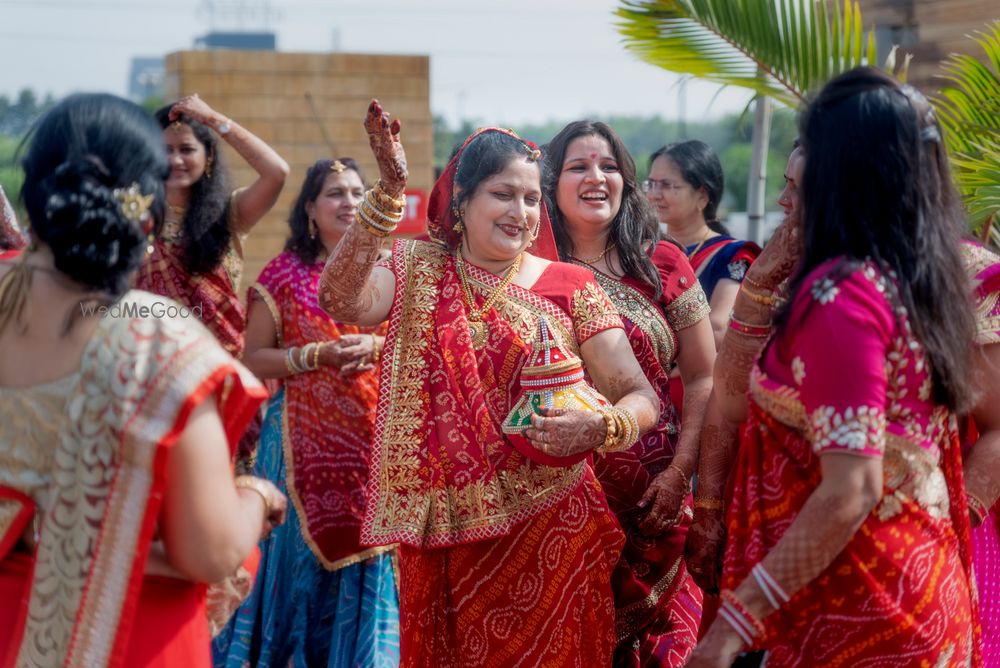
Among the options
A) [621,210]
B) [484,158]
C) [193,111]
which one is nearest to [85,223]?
[484,158]

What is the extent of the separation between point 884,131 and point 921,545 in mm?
801

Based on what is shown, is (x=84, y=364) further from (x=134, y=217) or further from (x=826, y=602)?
(x=826, y=602)

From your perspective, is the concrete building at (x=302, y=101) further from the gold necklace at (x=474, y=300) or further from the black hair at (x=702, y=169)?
the gold necklace at (x=474, y=300)

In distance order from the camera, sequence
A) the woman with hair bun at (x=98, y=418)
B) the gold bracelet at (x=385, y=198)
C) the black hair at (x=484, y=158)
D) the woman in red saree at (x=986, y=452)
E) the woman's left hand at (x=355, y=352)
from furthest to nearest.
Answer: the woman's left hand at (x=355, y=352), the black hair at (x=484, y=158), the gold bracelet at (x=385, y=198), the woman in red saree at (x=986, y=452), the woman with hair bun at (x=98, y=418)

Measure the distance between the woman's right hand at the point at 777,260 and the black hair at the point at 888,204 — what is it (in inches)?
15.0

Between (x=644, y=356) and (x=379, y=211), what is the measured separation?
1.02 meters

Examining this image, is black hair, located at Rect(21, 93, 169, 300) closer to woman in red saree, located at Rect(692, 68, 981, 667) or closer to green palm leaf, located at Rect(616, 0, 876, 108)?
woman in red saree, located at Rect(692, 68, 981, 667)

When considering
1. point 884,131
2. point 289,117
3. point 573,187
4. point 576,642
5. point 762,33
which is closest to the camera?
point 884,131

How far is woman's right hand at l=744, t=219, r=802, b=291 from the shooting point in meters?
2.61

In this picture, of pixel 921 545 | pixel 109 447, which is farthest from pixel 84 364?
pixel 921 545

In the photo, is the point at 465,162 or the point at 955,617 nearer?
the point at 955,617

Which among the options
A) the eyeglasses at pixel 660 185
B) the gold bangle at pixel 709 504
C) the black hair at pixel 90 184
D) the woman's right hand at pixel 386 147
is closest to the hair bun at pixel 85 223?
the black hair at pixel 90 184

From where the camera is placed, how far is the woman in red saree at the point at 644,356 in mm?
3494

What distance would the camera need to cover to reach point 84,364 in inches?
75.2
